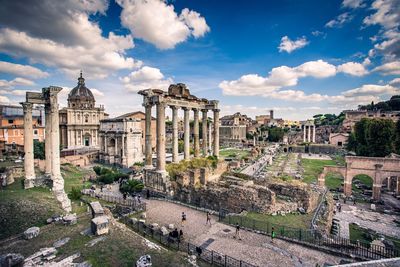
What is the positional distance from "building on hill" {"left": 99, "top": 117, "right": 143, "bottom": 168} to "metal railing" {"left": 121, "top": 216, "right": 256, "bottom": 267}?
26.8 meters

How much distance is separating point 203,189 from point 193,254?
7.34m

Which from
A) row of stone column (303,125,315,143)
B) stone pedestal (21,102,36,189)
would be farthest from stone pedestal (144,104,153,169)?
row of stone column (303,125,315,143)

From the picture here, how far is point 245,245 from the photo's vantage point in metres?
11.4

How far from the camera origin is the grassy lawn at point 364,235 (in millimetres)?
15167

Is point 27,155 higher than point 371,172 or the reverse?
higher

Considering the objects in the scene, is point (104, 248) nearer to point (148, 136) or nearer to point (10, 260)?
point (10, 260)

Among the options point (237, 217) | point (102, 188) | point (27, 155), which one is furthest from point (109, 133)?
point (237, 217)

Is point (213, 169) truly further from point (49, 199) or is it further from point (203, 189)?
point (49, 199)

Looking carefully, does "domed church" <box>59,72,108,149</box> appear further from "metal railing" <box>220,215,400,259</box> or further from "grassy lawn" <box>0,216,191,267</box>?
"metal railing" <box>220,215,400,259</box>

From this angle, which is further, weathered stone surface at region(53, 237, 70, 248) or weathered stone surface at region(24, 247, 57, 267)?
weathered stone surface at region(53, 237, 70, 248)

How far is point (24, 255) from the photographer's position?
8305mm

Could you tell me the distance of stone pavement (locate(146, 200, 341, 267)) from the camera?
10.0 metres

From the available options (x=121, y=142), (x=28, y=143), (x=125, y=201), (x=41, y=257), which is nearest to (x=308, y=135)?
(x=121, y=142)

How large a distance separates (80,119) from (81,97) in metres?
6.25
